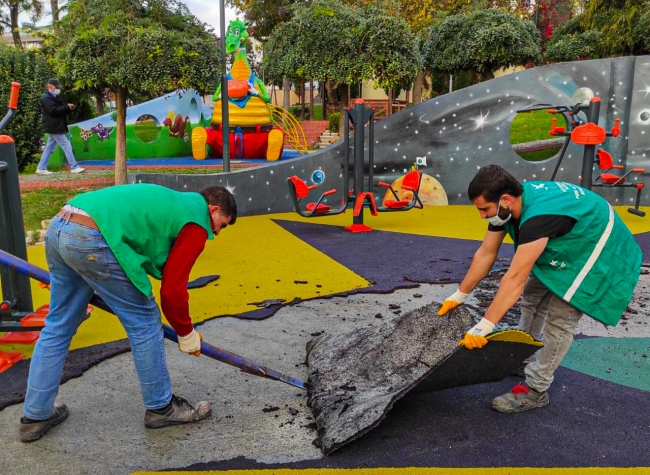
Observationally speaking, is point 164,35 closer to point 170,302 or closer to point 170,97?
point 170,302

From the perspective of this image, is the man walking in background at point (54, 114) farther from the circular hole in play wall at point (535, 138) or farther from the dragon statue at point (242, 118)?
the circular hole in play wall at point (535, 138)

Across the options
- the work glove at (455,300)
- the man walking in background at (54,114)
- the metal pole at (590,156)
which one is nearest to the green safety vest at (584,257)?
the work glove at (455,300)

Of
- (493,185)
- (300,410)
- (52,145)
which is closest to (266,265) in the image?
(300,410)

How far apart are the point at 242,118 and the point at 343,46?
373 centimetres

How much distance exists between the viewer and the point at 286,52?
38.4 feet

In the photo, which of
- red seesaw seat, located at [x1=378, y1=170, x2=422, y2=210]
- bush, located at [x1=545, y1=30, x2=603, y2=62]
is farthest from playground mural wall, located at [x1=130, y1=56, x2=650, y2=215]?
bush, located at [x1=545, y1=30, x2=603, y2=62]

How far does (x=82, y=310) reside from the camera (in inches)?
98.3

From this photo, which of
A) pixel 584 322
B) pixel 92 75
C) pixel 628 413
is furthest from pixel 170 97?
pixel 628 413

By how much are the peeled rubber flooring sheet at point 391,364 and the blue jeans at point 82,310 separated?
0.76m

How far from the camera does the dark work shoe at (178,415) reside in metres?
2.52

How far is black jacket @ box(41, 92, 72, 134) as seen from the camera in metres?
9.57

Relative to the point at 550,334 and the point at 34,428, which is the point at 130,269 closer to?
the point at 34,428

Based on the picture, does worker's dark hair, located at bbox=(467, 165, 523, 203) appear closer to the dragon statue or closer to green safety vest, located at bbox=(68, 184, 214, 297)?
green safety vest, located at bbox=(68, 184, 214, 297)

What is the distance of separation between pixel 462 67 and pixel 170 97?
27.6 ft
